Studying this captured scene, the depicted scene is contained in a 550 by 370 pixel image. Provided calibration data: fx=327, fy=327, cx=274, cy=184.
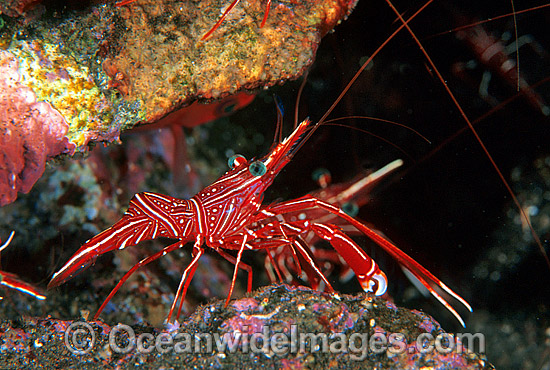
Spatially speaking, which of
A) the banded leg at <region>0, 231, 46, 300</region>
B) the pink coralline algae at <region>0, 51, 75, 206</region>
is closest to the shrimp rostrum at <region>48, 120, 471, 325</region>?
the banded leg at <region>0, 231, 46, 300</region>

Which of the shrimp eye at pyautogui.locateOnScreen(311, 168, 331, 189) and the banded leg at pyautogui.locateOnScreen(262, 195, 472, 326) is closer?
the banded leg at pyautogui.locateOnScreen(262, 195, 472, 326)

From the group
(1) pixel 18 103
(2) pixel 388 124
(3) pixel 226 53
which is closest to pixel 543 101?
(2) pixel 388 124

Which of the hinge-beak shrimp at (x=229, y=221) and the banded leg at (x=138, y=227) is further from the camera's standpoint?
the banded leg at (x=138, y=227)

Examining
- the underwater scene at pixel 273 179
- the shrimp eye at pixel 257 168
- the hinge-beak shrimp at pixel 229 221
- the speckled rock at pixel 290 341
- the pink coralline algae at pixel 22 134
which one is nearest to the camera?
the speckled rock at pixel 290 341

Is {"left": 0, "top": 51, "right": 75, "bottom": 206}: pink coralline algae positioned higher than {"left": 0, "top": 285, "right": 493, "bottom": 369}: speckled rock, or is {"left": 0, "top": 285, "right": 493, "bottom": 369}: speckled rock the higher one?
{"left": 0, "top": 51, "right": 75, "bottom": 206}: pink coralline algae

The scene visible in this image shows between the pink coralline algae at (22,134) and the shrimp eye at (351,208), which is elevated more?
the pink coralline algae at (22,134)

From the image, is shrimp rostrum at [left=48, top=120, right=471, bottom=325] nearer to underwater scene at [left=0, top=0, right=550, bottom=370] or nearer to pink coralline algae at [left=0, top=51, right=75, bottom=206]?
underwater scene at [left=0, top=0, right=550, bottom=370]

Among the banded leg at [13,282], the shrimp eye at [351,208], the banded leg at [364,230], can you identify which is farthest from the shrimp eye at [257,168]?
the banded leg at [13,282]

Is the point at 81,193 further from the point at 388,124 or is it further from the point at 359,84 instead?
the point at 388,124

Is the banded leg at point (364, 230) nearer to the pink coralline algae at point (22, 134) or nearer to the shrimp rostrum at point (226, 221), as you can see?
the shrimp rostrum at point (226, 221)
